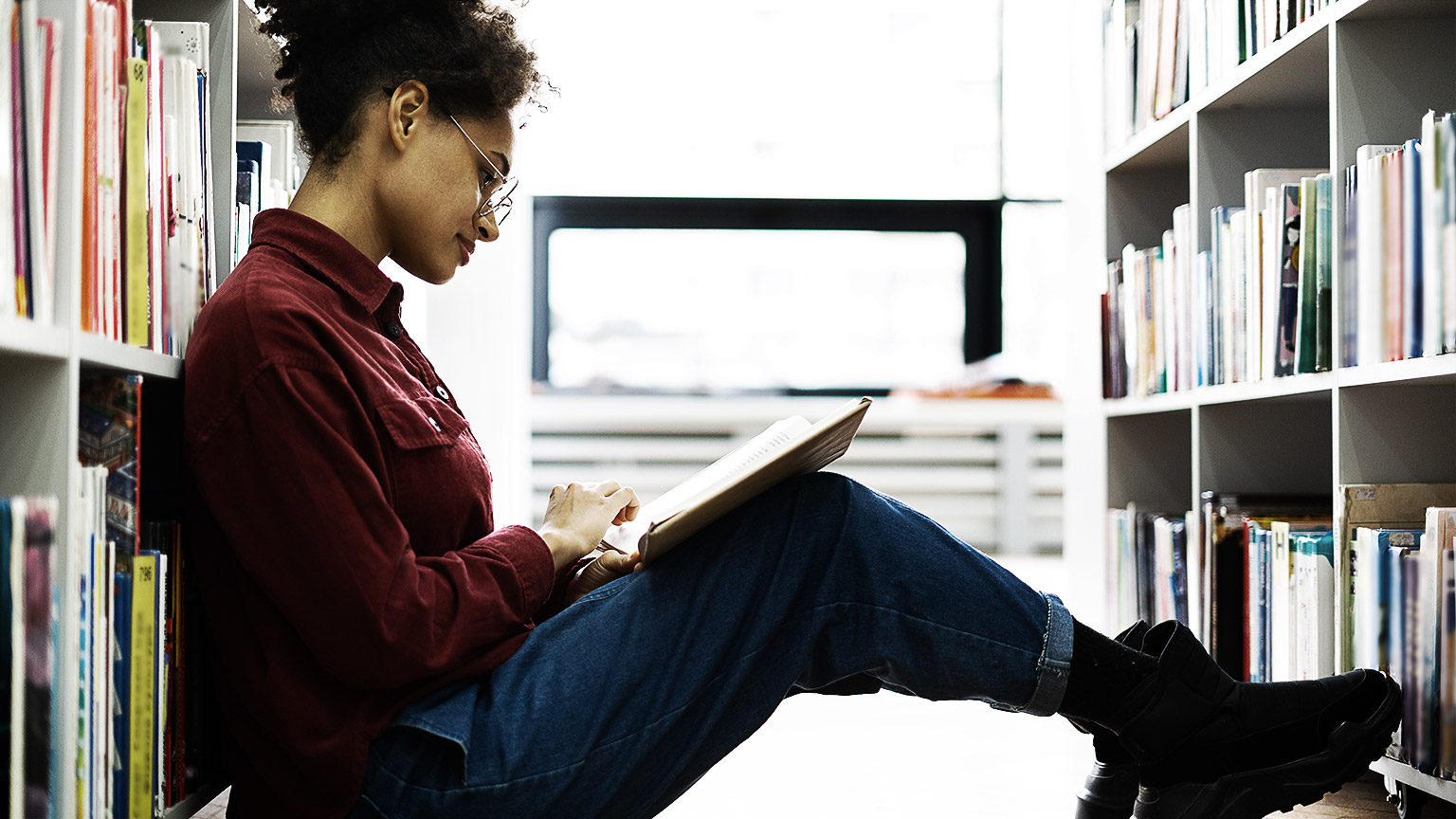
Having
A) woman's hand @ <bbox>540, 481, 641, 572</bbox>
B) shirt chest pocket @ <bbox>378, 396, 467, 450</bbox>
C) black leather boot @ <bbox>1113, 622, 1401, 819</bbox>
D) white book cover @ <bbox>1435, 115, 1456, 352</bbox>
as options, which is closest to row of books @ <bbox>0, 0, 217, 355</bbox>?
shirt chest pocket @ <bbox>378, 396, 467, 450</bbox>

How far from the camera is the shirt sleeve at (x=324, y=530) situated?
90 cm

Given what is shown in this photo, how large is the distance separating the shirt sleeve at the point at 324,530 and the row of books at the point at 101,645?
0.09 metres

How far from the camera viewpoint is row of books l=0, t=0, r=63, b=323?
787 mm

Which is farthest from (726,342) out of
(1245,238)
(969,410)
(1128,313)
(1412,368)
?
(1412,368)

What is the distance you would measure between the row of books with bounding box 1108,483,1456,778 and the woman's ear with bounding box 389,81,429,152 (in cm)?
112

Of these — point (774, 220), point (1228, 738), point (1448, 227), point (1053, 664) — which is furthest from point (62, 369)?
point (774, 220)

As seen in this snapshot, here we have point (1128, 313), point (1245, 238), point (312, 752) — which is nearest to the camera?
point (312, 752)

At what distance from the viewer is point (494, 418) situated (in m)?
3.32

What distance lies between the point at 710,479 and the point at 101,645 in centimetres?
54

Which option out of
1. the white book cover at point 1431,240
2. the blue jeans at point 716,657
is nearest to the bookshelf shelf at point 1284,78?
the white book cover at point 1431,240

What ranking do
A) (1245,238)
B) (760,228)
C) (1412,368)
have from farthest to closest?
1. (760,228)
2. (1245,238)
3. (1412,368)

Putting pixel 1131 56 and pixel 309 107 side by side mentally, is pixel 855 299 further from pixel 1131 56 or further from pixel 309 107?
pixel 309 107

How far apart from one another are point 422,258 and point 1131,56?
5.27 feet

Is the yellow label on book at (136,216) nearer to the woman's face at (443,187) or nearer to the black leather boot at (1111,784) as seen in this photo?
the woman's face at (443,187)
